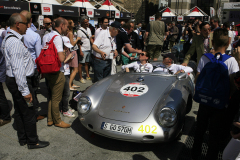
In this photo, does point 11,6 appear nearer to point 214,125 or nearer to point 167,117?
point 167,117

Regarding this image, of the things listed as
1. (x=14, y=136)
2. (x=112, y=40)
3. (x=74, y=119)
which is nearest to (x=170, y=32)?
(x=112, y=40)

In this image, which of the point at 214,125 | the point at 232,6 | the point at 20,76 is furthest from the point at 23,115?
the point at 232,6

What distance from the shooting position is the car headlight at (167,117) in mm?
2664

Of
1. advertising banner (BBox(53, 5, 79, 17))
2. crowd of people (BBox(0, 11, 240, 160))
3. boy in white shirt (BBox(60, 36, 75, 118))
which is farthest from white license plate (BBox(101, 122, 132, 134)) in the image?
advertising banner (BBox(53, 5, 79, 17))

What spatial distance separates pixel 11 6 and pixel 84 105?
10475 mm

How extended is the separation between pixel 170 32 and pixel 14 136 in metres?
11.8

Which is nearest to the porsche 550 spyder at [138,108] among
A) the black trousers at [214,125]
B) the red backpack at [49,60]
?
the black trousers at [214,125]

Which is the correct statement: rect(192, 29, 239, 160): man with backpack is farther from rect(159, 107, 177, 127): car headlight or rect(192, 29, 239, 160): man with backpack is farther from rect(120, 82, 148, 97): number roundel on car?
rect(120, 82, 148, 97): number roundel on car

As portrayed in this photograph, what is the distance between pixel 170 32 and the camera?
13.3 m

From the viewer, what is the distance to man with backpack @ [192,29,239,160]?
218cm

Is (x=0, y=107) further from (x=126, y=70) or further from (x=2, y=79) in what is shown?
(x=126, y=70)

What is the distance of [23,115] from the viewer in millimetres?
2770

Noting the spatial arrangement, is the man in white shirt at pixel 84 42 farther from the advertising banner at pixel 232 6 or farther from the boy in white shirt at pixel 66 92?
the advertising banner at pixel 232 6

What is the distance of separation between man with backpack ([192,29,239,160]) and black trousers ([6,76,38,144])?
2148 mm
